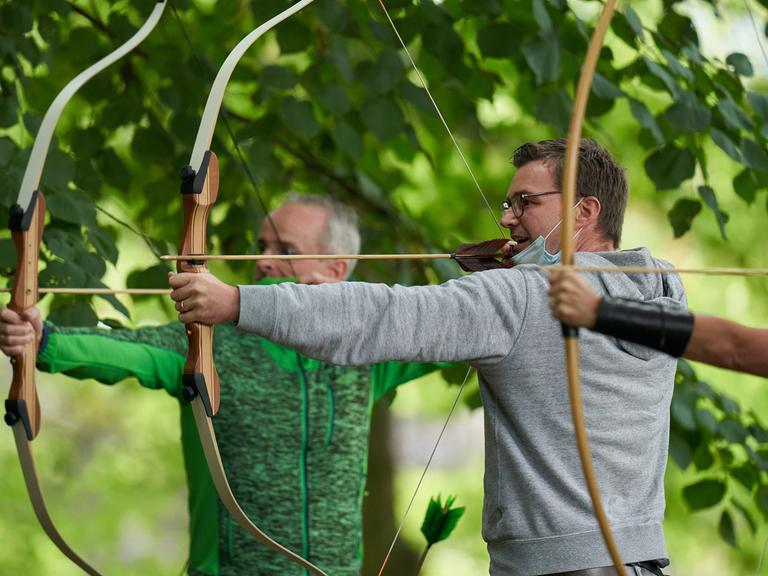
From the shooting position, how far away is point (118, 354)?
237 centimetres

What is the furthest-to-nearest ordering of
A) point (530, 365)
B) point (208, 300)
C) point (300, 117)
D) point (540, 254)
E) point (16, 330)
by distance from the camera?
point (300, 117) → point (16, 330) → point (540, 254) → point (530, 365) → point (208, 300)

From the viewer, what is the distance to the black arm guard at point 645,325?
1.46m

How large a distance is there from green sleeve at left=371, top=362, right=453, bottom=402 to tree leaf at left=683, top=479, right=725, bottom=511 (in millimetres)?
984

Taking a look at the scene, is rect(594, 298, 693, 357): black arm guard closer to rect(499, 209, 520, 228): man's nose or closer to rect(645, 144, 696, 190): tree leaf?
rect(499, 209, 520, 228): man's nose

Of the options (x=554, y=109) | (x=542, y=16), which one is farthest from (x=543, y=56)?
(x=554, y=109)

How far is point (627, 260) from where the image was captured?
1.84m

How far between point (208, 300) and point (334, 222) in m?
1.13

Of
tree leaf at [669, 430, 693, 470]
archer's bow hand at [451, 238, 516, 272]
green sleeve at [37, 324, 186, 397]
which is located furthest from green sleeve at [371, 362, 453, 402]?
tree leaf at [669, 430, 693, 470]

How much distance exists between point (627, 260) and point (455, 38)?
5.26ft

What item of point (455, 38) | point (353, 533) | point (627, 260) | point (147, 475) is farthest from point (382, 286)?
point (147, 475)

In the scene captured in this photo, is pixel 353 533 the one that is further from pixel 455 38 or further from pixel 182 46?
pixel 182 46

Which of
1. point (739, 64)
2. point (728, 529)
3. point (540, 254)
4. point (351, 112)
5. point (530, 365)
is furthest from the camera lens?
point (351, 112)

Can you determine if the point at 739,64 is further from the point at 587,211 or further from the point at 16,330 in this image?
the point at 16,330

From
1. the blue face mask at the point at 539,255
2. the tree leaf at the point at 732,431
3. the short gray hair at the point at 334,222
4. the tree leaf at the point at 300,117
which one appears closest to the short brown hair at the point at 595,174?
the blue face mask at the point at 539,255
